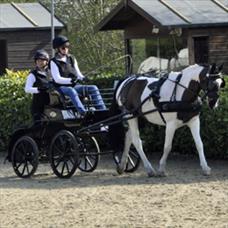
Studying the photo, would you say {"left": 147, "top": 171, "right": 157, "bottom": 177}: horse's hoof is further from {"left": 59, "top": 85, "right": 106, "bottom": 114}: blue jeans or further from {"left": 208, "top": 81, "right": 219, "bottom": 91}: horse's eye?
{"left": 208, "top": 81, "right": 219, "bottom": 91}: horse's eye

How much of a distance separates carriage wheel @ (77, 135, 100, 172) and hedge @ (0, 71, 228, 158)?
107 cm

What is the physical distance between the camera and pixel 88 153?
484 inches

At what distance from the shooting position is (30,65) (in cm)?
3206

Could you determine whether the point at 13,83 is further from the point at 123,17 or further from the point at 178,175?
the point at 123,17

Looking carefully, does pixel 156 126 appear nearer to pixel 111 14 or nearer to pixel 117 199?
pixel 117 199

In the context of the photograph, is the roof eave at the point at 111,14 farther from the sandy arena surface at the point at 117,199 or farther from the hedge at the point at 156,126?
the sandy arena surface at the point at 117,199

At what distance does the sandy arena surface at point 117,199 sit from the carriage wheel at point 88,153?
0.16 meters

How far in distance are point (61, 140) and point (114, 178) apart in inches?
39.2

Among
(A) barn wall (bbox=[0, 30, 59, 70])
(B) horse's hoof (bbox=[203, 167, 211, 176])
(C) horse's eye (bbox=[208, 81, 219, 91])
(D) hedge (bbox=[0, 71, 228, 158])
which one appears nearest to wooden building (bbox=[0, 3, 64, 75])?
(A) barn wall (bbox=[0, 30, 59, 70])

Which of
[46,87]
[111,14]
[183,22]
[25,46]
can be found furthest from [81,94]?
[25,46]

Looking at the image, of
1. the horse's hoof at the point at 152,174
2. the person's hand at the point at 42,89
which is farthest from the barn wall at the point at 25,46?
the horse's hoof at the point at 152,174

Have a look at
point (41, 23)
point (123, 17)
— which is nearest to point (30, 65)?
point (41, 23)

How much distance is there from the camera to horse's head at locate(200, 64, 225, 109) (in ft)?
37.5

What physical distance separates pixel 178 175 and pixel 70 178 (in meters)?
1.66
